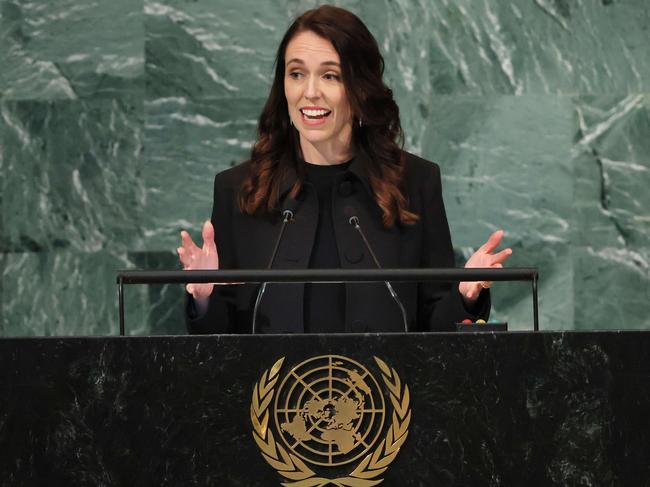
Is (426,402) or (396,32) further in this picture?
(396,32)

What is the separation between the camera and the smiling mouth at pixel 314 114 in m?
2.59

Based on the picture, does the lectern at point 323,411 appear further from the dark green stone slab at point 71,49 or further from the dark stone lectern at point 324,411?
the dark green stone slab at point 71,49

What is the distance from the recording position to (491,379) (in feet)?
6.15

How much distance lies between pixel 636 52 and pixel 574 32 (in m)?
0.24

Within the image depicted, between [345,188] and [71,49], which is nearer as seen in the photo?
[345,188]

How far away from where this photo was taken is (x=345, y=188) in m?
2.62

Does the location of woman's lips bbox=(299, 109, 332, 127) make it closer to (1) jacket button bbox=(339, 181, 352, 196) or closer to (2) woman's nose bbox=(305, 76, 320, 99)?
(2) woman's nose bbox=(305, 76, 320, 99)

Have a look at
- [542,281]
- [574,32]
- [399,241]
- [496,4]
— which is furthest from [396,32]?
[399,241]

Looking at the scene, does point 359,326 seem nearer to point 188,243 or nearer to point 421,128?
point 188,243

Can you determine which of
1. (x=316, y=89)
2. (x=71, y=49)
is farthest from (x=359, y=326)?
(x=71, y=49)

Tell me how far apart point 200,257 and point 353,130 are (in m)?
0.62

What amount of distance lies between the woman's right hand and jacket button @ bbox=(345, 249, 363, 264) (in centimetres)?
36

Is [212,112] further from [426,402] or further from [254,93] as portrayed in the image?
[426,402]

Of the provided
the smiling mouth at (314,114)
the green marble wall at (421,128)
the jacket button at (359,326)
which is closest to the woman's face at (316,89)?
the smiling mouth at (314,114)
